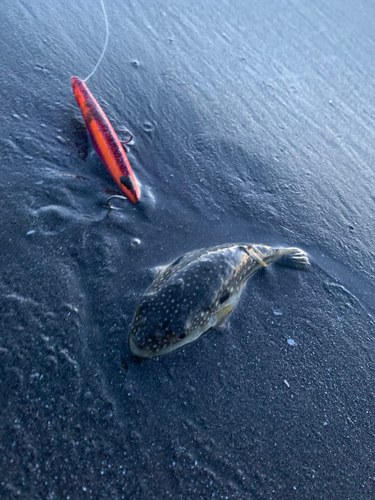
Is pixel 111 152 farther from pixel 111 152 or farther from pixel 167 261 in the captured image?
pixel 167 261

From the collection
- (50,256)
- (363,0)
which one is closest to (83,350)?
(50,256)

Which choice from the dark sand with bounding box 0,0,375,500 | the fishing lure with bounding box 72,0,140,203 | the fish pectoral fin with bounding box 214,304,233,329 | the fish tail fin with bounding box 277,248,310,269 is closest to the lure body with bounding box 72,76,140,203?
the fishing lure with bounding box 72,0,140,203

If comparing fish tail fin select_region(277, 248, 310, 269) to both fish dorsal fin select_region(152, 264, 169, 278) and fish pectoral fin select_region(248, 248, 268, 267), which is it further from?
fish dorsal fin select_region(152, 264, 169, 278)

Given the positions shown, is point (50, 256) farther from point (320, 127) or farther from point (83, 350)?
point (320, 127)

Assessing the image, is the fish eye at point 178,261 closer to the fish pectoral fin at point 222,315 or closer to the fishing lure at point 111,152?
the fish pectoral fin at point 222,315

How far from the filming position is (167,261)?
3.10 meters

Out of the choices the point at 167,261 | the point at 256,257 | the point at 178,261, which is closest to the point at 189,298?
the point at 178,261

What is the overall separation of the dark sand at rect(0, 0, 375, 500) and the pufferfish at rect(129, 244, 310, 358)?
0.13 m

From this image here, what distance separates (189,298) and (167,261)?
700 mm

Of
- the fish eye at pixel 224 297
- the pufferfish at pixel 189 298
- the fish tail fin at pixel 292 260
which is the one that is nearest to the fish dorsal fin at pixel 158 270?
the pufferfish at pixel 189 298

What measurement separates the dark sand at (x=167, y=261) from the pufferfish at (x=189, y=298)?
13cm

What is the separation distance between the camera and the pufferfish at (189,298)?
93.9 inches

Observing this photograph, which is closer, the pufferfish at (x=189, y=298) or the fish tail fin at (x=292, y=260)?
the pufferfish at (x=189, y=298)

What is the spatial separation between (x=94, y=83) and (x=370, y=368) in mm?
5006
